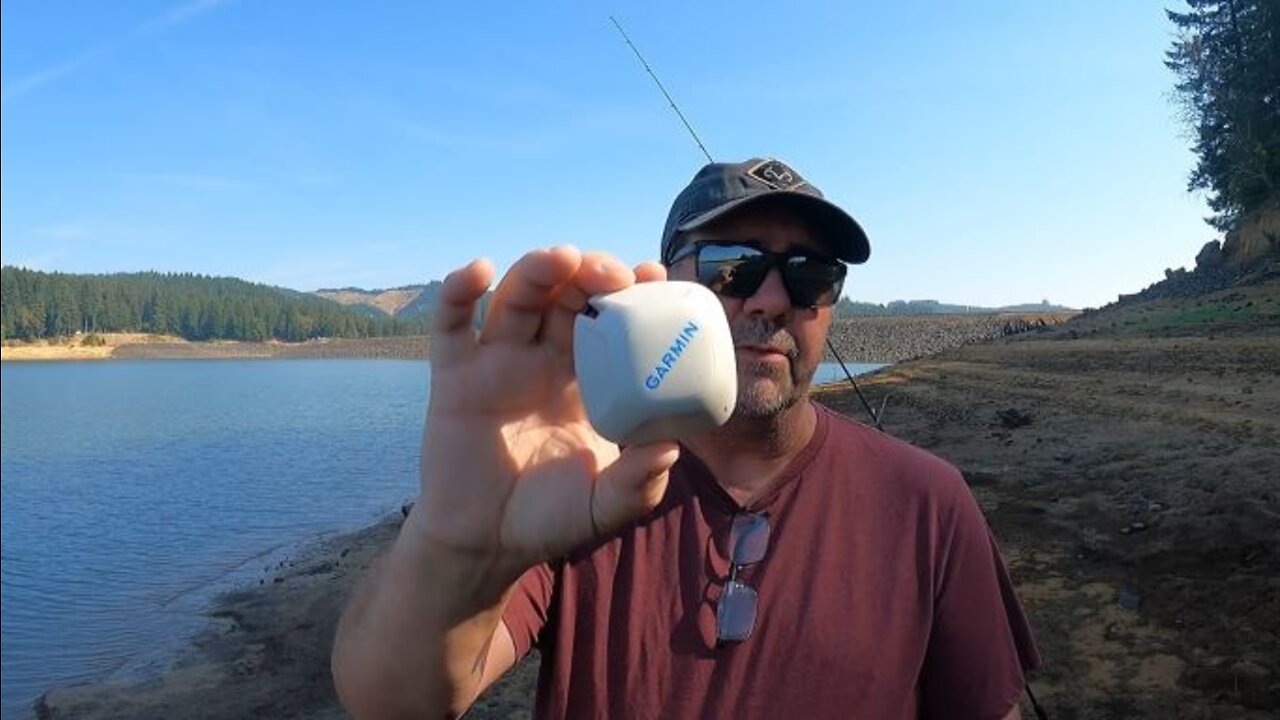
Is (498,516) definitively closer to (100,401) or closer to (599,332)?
(599,332)

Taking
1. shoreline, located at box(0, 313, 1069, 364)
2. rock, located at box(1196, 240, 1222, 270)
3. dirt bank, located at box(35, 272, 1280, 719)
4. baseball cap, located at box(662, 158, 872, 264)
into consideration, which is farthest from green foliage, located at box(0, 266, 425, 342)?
baseball cap, located at box(662, 158, 872, 264)

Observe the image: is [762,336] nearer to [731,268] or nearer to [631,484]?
[731,268]

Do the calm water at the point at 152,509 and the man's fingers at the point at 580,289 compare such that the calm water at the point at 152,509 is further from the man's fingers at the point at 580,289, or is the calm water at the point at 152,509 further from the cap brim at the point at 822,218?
the man's fingers at the point at 580,289

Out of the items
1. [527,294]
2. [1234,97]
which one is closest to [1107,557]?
[527,294]

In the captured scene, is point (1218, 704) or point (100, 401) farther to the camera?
point (100, 401)

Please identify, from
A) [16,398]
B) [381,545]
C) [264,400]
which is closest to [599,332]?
[381,545]

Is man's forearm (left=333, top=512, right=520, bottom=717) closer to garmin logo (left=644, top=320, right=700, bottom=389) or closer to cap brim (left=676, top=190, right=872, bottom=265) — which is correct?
garmin logo (left=644, top=320, right=700, bottom=389)
